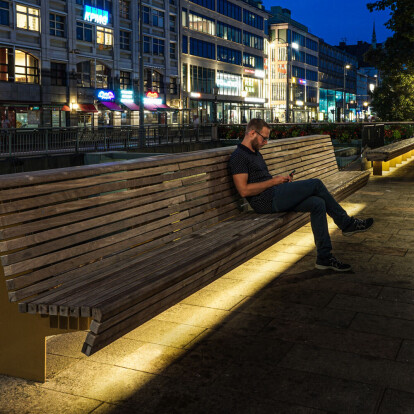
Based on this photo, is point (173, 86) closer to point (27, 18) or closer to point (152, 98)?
point (152, 98)

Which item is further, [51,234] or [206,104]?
[206,104]

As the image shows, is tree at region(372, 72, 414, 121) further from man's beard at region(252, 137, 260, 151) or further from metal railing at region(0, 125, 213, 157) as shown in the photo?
man's beard at region(252, 137, 260, 151)

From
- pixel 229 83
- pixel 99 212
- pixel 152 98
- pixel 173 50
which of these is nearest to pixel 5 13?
pixel 152 98

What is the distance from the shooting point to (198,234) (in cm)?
554

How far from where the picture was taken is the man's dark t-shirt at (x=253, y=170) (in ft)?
20.5

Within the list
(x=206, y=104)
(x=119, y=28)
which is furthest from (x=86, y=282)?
(x=206, y=104)

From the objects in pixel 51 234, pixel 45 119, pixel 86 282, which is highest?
pixel 45 119

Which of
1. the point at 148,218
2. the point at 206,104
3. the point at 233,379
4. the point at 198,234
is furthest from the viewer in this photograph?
the point at 206,104

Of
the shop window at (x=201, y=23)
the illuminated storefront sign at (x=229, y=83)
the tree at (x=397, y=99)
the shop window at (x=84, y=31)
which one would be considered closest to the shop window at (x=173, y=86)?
the shop window at (x=201, y=23)

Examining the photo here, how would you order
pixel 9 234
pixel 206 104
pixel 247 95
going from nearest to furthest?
pixel 9 234 < pixel 206 104 < pixel 247 95

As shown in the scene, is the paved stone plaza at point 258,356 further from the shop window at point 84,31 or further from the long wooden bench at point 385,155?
the shop window at point 84,31

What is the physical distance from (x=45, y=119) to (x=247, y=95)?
42.4 meters

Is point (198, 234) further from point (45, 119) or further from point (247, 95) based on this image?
point (247, 95)

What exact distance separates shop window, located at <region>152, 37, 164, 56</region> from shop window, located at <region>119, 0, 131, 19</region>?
554cm
